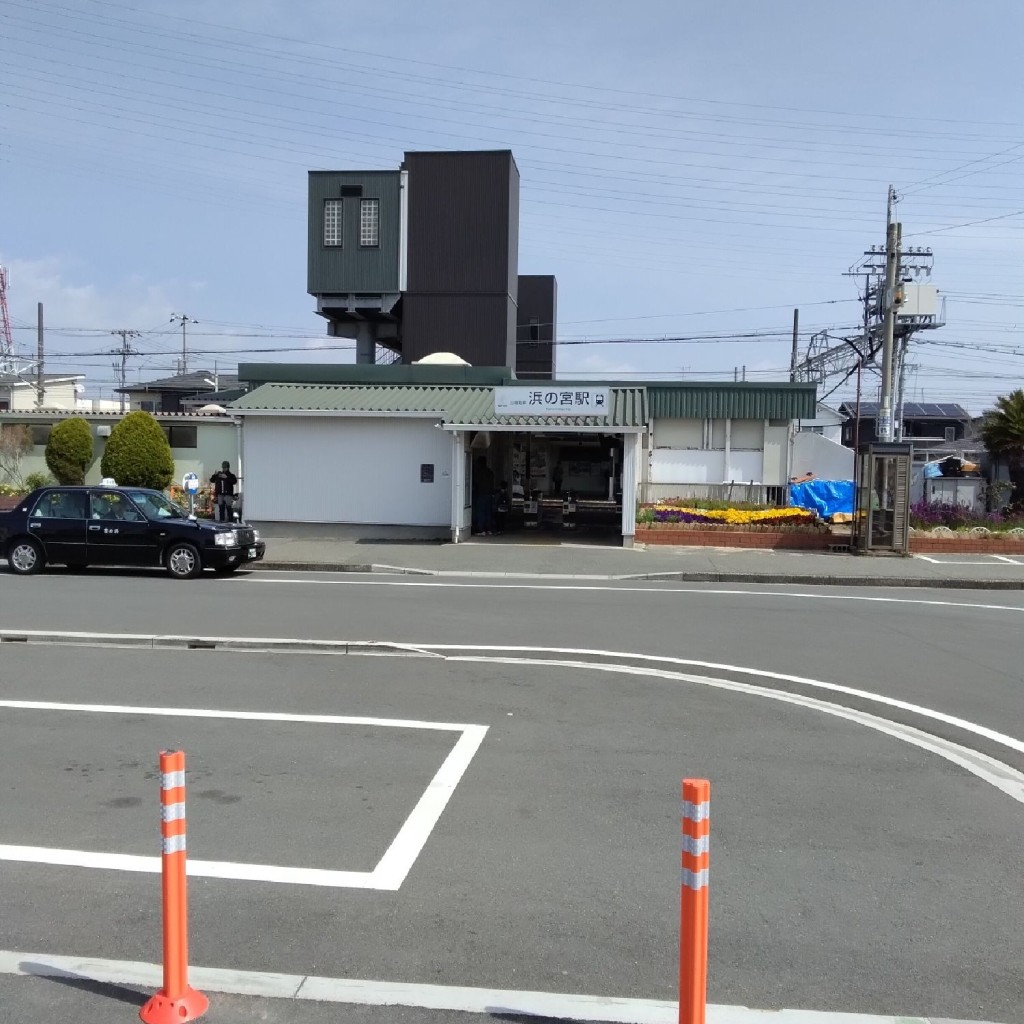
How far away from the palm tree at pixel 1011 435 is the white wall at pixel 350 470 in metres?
13.9

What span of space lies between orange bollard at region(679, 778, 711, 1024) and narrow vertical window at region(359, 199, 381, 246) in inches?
1498

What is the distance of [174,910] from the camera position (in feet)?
11.7

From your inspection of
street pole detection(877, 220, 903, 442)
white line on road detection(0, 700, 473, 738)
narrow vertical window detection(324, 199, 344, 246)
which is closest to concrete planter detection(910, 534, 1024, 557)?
street pole detection(877, 220, 903, 442)

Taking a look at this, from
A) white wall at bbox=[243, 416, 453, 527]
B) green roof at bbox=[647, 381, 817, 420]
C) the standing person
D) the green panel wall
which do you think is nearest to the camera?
the standing person

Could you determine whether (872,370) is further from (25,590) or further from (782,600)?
(25,590)

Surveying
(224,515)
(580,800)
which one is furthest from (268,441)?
(580,800)

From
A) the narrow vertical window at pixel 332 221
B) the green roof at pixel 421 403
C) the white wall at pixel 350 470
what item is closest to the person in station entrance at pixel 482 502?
the white wall at pixel 350 470

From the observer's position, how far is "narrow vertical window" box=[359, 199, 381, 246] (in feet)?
128

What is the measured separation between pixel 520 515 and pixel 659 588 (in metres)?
13.8

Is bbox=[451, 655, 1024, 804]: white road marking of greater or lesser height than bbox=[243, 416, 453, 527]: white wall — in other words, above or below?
below

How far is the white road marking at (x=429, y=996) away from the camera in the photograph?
3.73 metres

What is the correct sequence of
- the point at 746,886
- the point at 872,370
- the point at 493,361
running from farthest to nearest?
1. the point at 872,370
2. the point at 493,361
3. the point at 746,886

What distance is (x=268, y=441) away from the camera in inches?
952

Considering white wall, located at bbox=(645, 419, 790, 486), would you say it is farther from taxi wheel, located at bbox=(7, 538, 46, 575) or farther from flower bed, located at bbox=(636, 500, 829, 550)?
taxi wheel, located at bbox=(7, 538, 46, 575)
